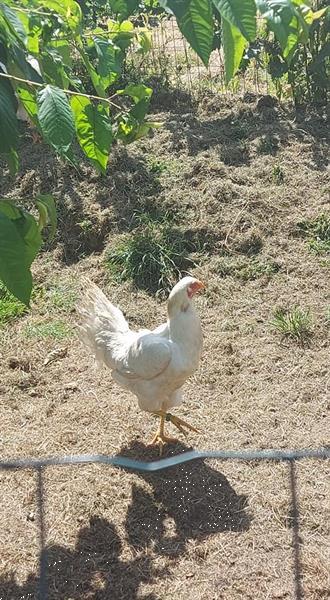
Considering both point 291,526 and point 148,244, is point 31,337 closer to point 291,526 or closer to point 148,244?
point 148,244

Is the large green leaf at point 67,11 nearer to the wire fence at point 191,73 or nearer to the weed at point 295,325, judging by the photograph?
the weed at point 295,325

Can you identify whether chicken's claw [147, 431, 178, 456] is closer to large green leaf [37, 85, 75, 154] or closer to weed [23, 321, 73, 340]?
weed [23, 321, 73, 340]

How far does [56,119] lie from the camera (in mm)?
1330

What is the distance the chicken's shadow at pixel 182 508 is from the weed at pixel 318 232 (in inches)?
86.6

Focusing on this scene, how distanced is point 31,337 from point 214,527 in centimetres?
196

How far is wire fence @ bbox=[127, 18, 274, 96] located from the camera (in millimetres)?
6875

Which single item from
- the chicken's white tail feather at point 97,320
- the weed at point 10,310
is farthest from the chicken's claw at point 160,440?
the weed at point 10,310

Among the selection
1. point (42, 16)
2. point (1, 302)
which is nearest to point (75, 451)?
point (1, 302)

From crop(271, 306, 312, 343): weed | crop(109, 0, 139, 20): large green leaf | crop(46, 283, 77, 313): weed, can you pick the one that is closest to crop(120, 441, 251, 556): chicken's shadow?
crop(271, 306, 312, 343): weed

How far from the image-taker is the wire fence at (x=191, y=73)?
6875mm

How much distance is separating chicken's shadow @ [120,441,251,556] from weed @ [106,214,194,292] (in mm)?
1776

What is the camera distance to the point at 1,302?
4.67 m

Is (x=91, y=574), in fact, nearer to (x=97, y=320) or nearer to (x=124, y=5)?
(x=97, y=320)

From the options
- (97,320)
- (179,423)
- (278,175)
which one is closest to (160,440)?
(179,423)
